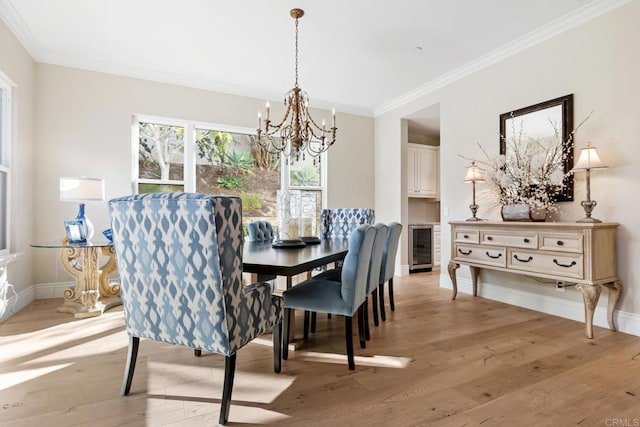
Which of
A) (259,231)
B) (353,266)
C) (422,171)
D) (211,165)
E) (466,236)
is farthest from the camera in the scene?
(422,171)

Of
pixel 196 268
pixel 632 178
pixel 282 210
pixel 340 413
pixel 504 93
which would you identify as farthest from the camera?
pixel 504 93

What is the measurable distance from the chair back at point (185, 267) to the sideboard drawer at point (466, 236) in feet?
8.85

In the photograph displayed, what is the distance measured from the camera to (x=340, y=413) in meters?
1.62

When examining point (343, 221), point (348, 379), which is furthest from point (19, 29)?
point (348, 379)

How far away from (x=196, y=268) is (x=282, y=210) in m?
1.42

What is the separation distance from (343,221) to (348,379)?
214cm

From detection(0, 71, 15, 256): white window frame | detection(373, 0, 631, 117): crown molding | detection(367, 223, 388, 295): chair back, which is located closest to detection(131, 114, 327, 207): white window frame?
detection(0, 71, 15, 256): white window frame

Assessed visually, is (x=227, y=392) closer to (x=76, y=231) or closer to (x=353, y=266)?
(x=353, y=266)

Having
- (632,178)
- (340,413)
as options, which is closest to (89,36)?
(340,413)

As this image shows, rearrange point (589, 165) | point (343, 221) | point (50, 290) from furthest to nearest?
point (343, 221) → point (50, 290) → point (589, 165)

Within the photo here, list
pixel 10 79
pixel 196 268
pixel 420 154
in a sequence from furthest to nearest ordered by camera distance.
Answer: pixel 420 154 → pixel 10 79 → pixel 196 268

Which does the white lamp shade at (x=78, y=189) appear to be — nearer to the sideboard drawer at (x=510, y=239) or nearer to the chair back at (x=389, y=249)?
the chair back at (x=389, y=249)

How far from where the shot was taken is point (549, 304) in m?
3.25

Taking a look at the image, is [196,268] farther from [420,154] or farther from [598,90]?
[420,154]
